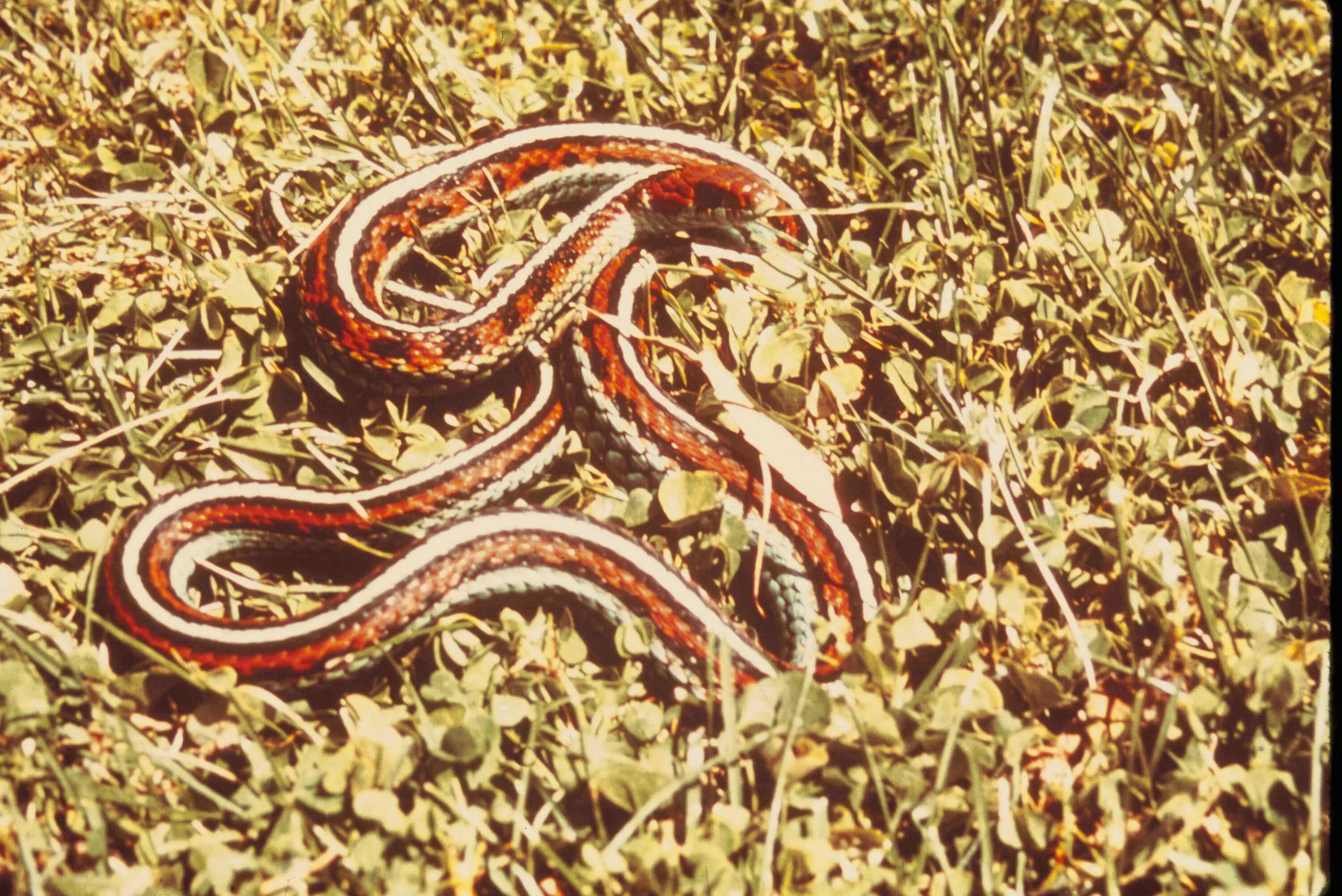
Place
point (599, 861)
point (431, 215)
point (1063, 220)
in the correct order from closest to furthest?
point (599, 861), point (1063, 220), point (431, 215)

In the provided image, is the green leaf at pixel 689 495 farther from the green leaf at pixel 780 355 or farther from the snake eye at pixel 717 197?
the snake eye at pixel 717 197

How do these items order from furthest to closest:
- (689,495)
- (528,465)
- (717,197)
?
(717,197), (528,465), (689,495)

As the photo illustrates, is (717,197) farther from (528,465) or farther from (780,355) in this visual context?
(528,465)

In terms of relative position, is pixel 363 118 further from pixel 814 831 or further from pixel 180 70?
pixel 814 831

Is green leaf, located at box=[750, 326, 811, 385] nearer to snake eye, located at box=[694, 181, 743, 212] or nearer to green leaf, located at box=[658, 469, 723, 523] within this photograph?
green leaf, located at box=[658, 469, 723, 523]

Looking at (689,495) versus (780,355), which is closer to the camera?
(689,495)

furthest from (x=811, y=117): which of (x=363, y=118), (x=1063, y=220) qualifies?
(x=363, y=118)

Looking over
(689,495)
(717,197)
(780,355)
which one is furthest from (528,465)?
(717,197)
